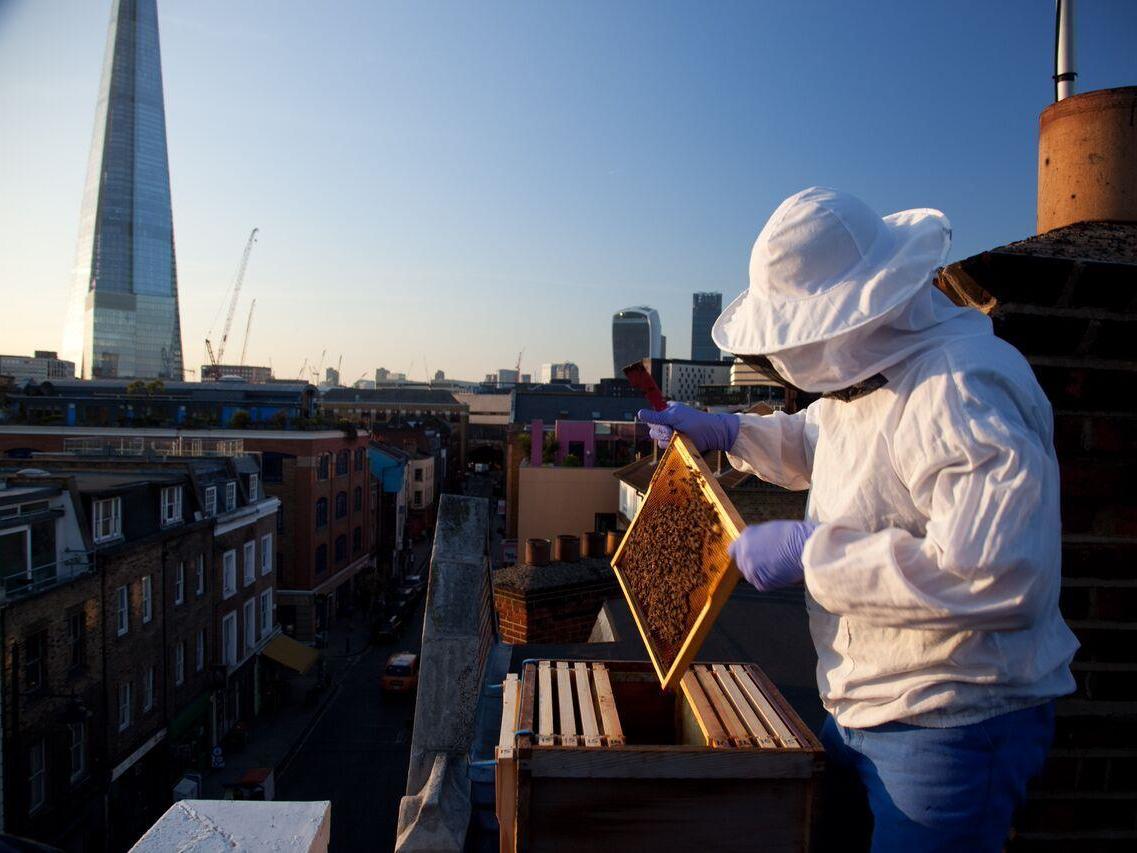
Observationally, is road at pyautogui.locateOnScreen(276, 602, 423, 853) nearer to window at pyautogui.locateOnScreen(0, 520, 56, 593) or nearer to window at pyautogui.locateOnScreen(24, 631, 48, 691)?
window at pyautogui.locateOnScreen(24, 631, 48, 691)

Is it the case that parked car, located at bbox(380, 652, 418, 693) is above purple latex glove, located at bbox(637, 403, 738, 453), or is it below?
below

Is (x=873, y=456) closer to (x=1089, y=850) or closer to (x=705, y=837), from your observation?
(x=705, y=837)

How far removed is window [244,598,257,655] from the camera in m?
27.8

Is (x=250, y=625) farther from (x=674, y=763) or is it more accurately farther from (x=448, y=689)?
(x=674, y=763)

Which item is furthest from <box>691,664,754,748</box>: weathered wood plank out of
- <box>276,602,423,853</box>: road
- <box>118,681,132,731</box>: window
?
<box>118,681,132,731</box>: window

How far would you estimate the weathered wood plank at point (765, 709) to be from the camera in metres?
2.62

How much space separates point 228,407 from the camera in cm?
4200

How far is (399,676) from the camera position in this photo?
26.8m

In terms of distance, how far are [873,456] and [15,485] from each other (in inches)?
784

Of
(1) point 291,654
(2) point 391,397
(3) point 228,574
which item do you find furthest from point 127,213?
(3) point 228,574

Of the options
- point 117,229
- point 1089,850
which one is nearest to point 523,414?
point 1089,850

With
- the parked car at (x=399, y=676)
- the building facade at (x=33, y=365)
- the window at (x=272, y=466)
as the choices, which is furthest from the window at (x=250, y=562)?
the building facade at (x=33, y=365)

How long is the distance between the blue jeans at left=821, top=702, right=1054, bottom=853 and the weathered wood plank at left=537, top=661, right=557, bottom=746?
44.4 inches

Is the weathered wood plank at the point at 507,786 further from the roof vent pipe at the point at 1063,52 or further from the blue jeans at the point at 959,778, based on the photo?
the roof vent pipe at the point at 1063,52
